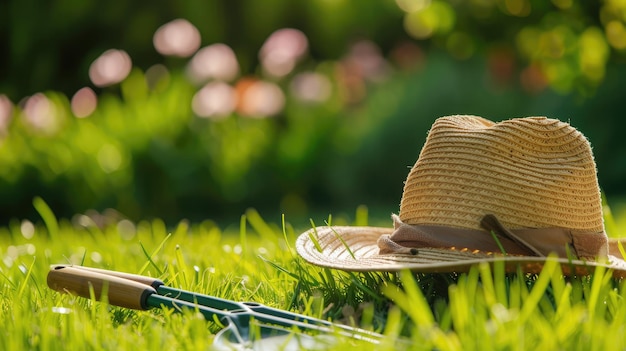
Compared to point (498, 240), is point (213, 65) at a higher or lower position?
higher

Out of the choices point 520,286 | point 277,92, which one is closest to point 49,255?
point 520,286

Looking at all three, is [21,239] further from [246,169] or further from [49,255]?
[246,169]

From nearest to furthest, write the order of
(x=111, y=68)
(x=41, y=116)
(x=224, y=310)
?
(x=224, y=310)
(x=41, y=116)
(x=111, y=68)

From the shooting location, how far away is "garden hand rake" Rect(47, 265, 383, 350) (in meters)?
1.97

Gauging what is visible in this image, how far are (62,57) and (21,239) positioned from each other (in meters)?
6.85

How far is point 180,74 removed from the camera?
8242 mm

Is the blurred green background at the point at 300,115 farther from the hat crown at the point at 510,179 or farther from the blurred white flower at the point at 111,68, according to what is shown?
the hat crown at the point at 510,179

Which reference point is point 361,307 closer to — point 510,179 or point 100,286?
point 510,179

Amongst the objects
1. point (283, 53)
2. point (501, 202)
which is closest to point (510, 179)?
point (501, 202)

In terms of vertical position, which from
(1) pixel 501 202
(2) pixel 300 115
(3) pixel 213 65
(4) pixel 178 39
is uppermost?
(4) pixel 178 39

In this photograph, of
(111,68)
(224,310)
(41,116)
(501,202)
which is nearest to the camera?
(224,310)

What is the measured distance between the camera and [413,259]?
231cm

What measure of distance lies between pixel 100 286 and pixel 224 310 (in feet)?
1.25

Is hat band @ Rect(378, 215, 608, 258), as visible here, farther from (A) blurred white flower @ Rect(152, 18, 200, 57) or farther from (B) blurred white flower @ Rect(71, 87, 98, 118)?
(A) blurred white flower @ Rect(152, 18, 200, 57)
